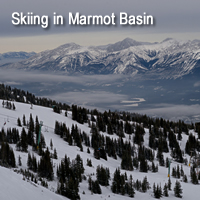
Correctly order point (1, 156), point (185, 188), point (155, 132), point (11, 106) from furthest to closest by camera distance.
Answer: point (155, 132), point (11, 106), point (185, 188), point (1, 156)

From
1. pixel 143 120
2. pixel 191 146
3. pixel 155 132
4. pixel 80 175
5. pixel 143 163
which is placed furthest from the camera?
pixel 143 120

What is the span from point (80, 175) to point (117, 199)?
10084 millimetres

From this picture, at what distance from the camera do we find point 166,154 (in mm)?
135000

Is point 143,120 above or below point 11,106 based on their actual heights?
below

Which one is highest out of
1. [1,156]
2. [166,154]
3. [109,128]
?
[1,156]

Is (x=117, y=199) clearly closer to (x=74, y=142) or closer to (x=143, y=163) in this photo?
(x=143, y=163)

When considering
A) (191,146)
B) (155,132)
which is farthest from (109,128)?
(191,146)

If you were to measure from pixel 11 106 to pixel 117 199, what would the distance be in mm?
89191

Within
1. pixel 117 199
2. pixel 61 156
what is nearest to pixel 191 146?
pixel 61 156

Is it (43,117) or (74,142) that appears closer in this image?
(74,142)

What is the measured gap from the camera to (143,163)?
9800cm

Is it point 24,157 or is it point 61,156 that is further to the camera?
point 61,156

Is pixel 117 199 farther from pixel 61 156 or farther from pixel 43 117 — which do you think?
pixel 43 117

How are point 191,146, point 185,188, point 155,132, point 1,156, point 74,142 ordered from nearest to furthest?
point 1,156, point 185,188, point 74,142, point 191,146, point 155,132
